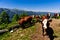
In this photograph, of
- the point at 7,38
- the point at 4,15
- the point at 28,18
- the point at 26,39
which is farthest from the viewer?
the point at 4,15

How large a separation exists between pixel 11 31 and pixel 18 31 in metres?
1.24

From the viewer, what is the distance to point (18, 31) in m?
25.2

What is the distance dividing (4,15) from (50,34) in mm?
130945

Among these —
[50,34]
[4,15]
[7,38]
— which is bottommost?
[4,15]

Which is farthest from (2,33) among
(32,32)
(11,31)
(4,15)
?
(4,15)

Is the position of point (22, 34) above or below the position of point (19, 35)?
above

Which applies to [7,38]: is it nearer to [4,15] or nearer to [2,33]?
[2,33]

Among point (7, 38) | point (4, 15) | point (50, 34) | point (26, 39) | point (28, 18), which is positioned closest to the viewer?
point (50, 34)

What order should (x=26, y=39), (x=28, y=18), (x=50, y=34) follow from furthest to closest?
(x=28, y=18) → (x=26, y=39) → (x=50, y=34)

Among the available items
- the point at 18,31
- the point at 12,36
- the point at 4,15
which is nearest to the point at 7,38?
the point at 12,36

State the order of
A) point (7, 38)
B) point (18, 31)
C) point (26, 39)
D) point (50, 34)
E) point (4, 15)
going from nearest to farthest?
point (50, 34)
point (26, 39)
point (7, 38)
point (18, 31)
point (4, 15)

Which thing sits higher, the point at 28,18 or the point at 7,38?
the point at 28,18

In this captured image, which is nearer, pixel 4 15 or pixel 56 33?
pixel 56 33

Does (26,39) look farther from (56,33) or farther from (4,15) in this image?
(4,15)
